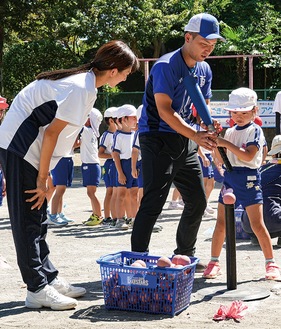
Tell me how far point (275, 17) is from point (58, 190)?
21088 mm

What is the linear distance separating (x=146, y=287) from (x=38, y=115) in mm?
1449

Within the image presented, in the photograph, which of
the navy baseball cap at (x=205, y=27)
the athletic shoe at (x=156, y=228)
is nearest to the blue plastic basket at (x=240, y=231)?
the athletic shoe at (x=156, y=228)

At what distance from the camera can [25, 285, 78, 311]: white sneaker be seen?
18.9 ft

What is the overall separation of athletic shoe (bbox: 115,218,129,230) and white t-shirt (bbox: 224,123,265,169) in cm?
393

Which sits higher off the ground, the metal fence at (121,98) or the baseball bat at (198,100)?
the metal fence at (121,98)

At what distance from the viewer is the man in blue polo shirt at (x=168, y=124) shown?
240 inches

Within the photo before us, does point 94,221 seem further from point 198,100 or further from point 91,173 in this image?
point 198,100

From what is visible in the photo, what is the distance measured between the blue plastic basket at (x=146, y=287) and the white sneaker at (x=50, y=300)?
282 mm

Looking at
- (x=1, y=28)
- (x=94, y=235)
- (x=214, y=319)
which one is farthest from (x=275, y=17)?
(x=214, y=319)

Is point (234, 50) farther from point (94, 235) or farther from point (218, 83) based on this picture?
point (94, 235)

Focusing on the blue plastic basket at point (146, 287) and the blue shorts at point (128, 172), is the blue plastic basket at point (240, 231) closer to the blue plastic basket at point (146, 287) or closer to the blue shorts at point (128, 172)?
the blue shorts at point (128, 172)

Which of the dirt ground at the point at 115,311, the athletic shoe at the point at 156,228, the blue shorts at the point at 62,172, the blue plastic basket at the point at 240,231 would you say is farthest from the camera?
the blue shorts at the point at 62,172

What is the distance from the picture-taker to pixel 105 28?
2986 cm

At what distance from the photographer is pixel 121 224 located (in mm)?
10727
